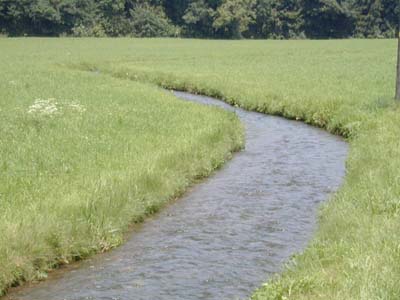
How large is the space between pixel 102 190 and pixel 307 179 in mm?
6019

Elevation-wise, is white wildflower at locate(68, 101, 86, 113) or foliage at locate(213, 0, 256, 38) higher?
foliage at locate(213, 0, 256, 38)

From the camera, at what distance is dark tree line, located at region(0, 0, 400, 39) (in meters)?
108

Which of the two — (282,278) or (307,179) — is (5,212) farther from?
(307,179)

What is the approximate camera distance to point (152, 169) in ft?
44.7

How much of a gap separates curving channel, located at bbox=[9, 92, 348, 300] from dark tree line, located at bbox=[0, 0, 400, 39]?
94.0 m

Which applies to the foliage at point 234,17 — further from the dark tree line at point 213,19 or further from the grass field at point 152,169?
the grass field at point 152,169

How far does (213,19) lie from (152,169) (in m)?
103

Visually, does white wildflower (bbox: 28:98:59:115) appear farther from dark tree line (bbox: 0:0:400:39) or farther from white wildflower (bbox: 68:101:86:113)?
dark tree line (bbox: 0:0:400:39)

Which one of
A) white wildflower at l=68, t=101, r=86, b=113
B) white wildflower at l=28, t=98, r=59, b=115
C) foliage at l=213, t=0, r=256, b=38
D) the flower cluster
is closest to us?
white wildflower at l=28, t=98, r=59, b=115

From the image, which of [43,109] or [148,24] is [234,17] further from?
[43,109]

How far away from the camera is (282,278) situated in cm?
832

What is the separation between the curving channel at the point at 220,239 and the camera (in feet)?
29.7

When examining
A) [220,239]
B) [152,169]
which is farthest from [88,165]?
[220,239]

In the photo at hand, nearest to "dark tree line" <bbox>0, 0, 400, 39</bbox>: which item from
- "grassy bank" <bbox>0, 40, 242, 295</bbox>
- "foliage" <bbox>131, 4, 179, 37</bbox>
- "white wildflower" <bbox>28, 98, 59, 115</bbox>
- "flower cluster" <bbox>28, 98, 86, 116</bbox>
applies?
"foliage" <bbox>131, 4, 179, 37</bbox>
